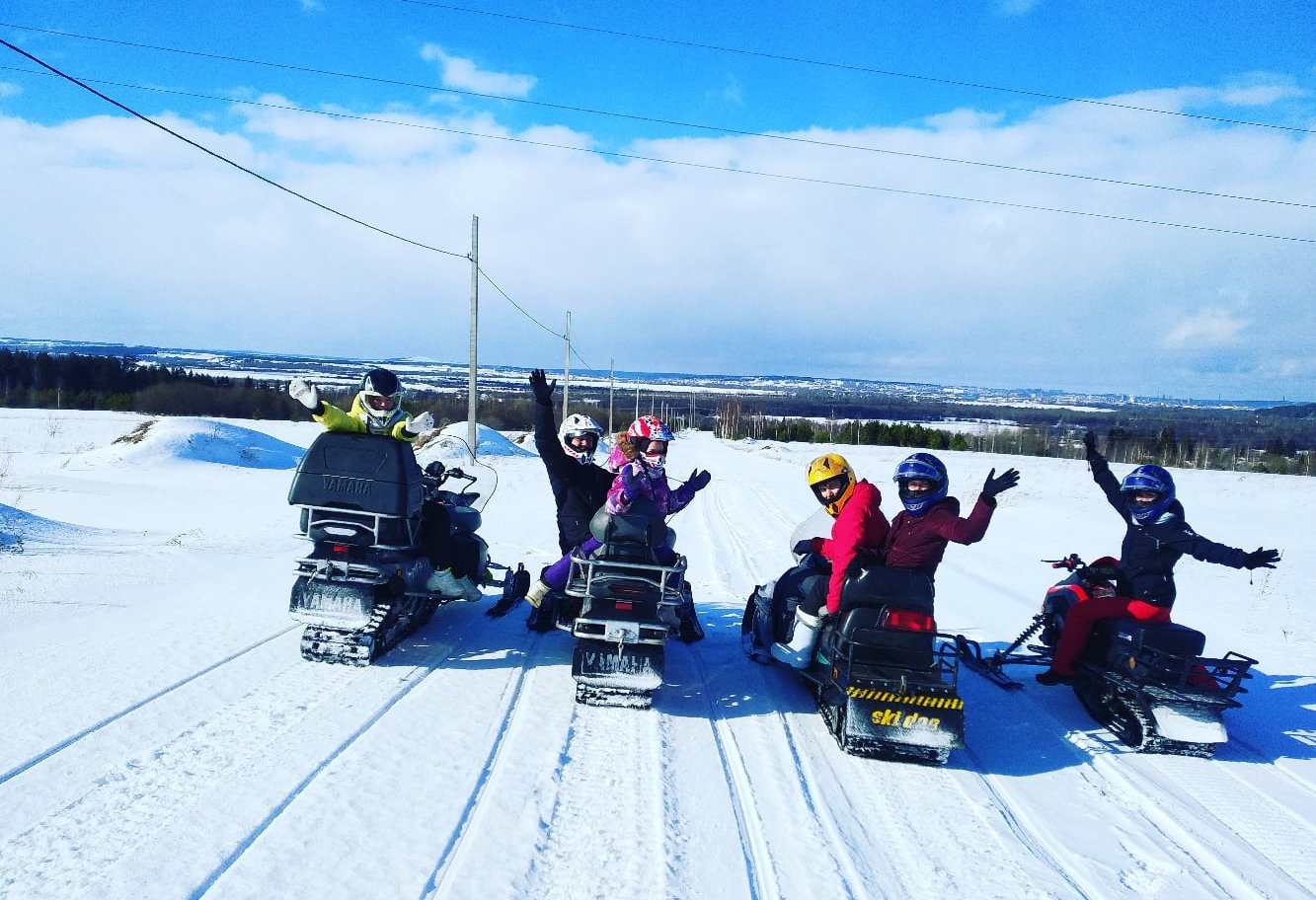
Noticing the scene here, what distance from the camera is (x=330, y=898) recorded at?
3.12m

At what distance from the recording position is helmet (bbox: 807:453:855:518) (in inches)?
236

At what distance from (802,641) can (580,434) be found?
2.62 meters

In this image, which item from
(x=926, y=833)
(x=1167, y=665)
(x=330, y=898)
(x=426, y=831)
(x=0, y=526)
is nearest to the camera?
(x=330, y=898)

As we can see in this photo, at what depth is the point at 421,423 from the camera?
629cm

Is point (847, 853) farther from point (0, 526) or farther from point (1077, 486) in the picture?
point (1077, 486)

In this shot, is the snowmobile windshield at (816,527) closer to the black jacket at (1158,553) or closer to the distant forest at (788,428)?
the black jacket at (1158,553)

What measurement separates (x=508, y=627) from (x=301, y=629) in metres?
1.81

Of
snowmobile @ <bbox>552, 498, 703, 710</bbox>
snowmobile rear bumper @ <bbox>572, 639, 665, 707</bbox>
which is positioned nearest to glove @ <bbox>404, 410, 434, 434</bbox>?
snowmobile @ <bbox>552, 498, 703, 710</bbox>

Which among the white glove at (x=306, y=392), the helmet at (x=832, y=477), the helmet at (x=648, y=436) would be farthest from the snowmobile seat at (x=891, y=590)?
the white glove at (x=306, y=392)

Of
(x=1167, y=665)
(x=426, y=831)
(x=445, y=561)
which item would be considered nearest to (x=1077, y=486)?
(x=1167, y=665)

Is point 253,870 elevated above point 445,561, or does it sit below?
below

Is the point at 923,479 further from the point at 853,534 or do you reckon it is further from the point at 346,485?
the point at 346,485

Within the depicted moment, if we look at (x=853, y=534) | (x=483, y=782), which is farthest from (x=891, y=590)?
(x=483, y=782)

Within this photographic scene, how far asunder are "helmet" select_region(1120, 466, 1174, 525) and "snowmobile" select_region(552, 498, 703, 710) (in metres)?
3.56
